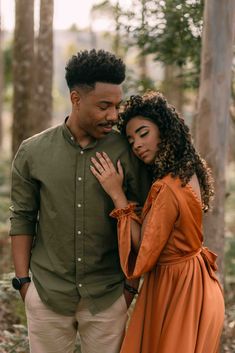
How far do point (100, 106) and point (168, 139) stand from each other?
0.43 metres

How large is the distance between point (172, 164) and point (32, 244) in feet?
3.48

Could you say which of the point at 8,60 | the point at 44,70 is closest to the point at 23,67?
the point at 44,70

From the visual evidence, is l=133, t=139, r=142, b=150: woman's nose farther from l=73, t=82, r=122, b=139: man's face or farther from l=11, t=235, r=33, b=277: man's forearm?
l=11, t=235, r=33, b=277: man's forearm

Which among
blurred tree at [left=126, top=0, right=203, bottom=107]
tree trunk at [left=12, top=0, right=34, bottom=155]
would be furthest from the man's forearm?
tree trunk at [left=12, top=0, right=34, bottom=155]

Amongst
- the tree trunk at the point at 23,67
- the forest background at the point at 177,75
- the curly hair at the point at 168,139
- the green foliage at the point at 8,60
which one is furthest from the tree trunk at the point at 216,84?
the green foliage at the point at 8,60

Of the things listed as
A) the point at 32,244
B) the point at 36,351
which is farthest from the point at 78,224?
the point at 36,351

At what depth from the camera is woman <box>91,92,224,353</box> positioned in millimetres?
3656

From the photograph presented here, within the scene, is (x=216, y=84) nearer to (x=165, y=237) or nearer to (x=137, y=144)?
(x=137, y=144)

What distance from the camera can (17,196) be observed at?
400 cm

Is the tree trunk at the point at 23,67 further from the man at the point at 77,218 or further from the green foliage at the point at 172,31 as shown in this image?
the man at the point at 77,218

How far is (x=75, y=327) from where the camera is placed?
160 inches

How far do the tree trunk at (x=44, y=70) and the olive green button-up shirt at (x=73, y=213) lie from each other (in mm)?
5347

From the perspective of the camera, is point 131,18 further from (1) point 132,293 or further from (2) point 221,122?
(1) point 132,293

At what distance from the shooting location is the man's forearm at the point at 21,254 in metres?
4.04
